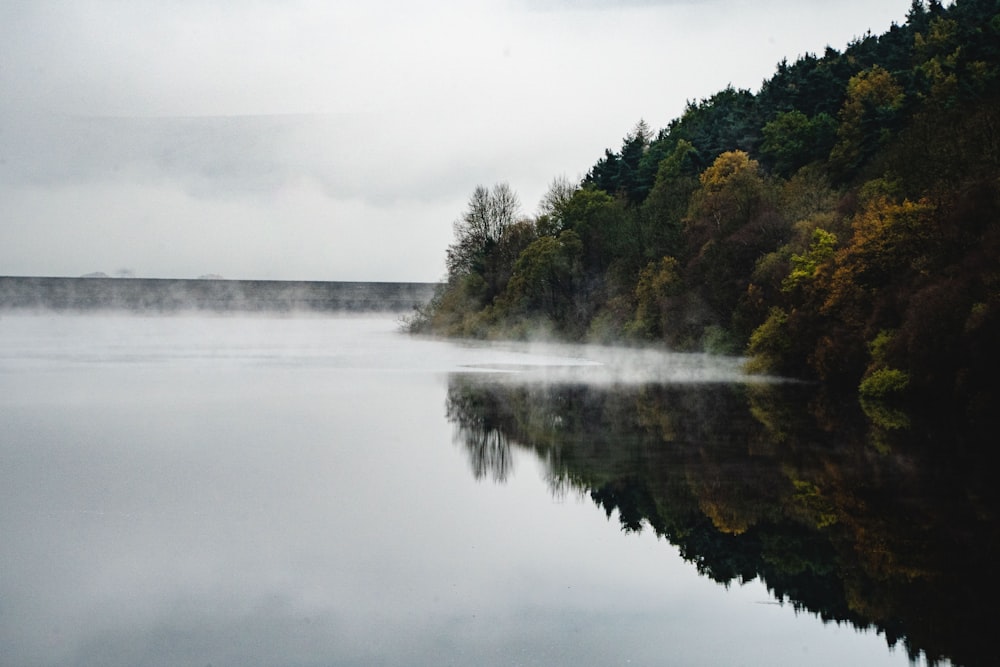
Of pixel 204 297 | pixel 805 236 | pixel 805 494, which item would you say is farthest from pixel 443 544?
pixel 204 297

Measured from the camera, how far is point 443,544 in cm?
1341

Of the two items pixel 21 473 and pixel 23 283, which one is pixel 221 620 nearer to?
pixel 21 473

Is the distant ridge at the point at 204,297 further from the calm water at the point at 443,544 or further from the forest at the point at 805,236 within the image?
the calm water at the point at 443,544

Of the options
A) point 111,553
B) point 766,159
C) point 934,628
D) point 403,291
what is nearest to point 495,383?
point 111,553

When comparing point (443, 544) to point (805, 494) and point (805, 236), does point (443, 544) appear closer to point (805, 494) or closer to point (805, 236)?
point (805, 494)

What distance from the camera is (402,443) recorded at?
23.1 metres

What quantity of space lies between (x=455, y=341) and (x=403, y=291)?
6735 centimetres

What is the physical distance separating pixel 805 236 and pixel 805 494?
33995 millimetres

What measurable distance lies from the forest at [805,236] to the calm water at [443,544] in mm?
7315

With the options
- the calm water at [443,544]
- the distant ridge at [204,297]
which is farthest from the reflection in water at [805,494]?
the distant ridge at [204,297]

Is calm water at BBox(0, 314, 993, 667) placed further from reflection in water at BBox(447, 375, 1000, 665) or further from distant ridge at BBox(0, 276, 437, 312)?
distant ridge at BBox(0, 276, 437, 312)

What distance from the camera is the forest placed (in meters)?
32.4

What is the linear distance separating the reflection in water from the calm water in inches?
2.7

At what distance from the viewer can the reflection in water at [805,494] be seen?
10.7 meters
